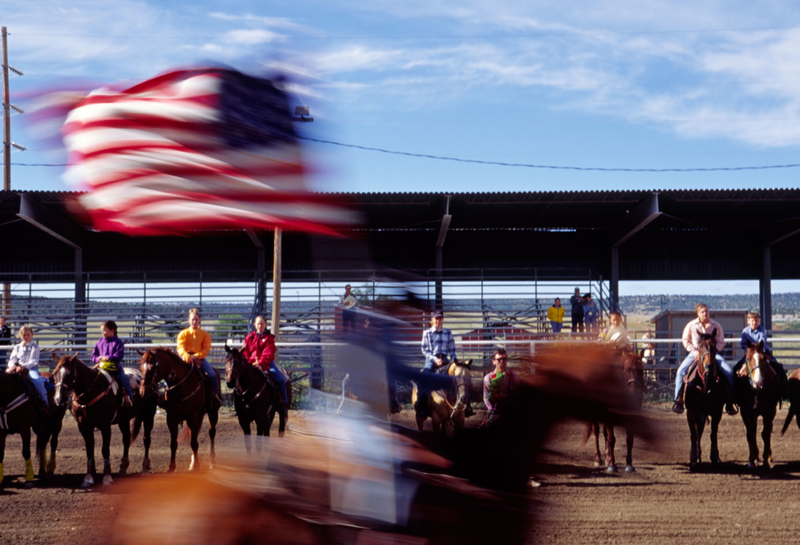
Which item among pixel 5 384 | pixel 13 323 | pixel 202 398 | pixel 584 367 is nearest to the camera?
pixel 584 367

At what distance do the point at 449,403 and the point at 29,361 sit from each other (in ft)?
32.8

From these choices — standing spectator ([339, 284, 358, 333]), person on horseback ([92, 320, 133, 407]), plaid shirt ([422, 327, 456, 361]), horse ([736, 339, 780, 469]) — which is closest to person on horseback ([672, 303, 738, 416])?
horse ([736, 339, 780, 469])

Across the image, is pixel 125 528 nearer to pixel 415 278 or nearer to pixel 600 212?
pixel 415 278

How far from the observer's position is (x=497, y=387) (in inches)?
94.9

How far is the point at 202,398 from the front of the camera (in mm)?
10242

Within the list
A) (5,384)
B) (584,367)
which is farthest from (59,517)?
(584,367)

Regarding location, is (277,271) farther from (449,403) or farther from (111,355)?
(111,355)

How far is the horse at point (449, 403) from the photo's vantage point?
2262mm

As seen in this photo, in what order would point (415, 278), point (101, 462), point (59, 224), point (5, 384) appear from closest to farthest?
point (415, 278)
point (5, 384)
point (101, 462)
point (59, 224)

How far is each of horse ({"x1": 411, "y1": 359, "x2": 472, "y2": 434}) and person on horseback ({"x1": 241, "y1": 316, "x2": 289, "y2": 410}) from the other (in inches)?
339

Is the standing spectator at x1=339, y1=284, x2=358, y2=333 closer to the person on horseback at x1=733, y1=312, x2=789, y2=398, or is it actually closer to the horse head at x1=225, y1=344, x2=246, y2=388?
the horse head at x1=225, y1=344, x2=246, y2=388

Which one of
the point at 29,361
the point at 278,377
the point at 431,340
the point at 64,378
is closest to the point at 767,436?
the point at 278,377

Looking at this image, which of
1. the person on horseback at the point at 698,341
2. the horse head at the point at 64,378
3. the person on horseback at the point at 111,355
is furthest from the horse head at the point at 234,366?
the person on horseback at the point at 698,341

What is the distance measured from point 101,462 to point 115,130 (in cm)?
1021
